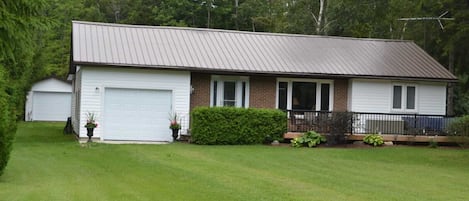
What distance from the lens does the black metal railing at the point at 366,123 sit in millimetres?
24594

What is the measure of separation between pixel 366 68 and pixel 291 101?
3436mm

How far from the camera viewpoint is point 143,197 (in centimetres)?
1076

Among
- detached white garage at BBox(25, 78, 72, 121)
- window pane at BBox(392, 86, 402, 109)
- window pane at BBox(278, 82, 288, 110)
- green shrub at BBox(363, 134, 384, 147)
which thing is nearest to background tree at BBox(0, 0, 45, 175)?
green shrub at BBox(363, 134, 384, 147)

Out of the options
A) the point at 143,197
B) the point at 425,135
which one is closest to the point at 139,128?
the point at 425,135

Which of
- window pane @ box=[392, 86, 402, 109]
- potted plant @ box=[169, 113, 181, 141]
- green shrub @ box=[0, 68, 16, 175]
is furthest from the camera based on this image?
window pane @ box=[392, 86, 402, 109]

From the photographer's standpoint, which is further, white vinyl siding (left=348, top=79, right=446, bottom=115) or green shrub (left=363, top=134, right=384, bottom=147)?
white vinyl siding (left=348, top=79, right=446, bottom=115)

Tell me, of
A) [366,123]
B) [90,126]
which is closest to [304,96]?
[366,123]

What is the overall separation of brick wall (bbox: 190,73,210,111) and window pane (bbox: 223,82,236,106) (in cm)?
76

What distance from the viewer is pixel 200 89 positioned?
26344 millimetres

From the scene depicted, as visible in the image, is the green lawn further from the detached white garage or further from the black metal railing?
the detached white garage

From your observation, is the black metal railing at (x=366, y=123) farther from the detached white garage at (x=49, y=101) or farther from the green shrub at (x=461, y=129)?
the detached white garage at (x=49, y=101)

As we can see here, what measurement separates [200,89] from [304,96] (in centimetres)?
442

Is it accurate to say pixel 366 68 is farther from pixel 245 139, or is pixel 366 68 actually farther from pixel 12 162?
pixel 12 162

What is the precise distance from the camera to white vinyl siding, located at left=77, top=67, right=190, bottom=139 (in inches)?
972
